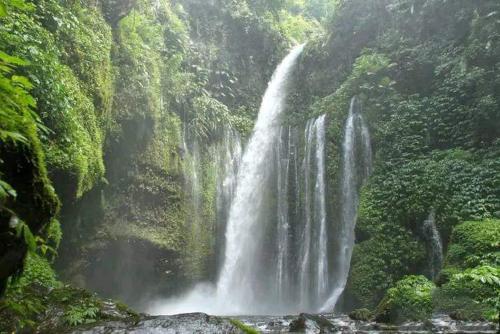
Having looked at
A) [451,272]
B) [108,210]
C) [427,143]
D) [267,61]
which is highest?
[267,61]

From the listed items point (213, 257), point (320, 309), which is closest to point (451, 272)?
point (320, 309)

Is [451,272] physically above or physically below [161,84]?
below

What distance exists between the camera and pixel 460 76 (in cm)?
1254

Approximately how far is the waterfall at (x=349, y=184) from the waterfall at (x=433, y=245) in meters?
2.67

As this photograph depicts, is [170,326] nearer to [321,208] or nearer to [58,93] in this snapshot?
[58,93]

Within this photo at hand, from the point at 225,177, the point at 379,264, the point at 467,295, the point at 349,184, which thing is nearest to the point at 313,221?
the point at 349,184

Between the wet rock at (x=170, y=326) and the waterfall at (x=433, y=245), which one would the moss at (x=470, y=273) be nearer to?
the waterfall at (x=433, y=245)

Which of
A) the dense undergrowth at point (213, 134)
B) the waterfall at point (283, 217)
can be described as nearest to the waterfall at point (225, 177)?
the dense undergrowth at point (213, 134)

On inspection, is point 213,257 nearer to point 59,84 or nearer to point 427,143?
point 427,143

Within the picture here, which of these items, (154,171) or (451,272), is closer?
(451,272)

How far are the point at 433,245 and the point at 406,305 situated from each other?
3.23 meters

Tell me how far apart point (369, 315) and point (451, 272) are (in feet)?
5.49

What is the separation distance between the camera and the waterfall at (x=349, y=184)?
1229 cm

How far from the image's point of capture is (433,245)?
9992 mm
